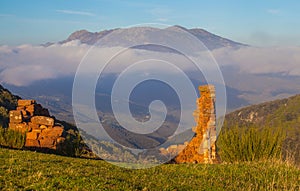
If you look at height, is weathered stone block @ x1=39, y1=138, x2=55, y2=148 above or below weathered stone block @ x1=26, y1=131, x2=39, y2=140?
below

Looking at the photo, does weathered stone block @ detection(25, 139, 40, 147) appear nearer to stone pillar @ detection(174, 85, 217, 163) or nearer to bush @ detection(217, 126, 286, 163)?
stone pillar @ detection(174, 85, 217, 163)

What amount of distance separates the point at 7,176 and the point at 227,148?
1090cm

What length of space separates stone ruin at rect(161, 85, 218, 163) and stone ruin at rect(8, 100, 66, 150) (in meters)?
6.75

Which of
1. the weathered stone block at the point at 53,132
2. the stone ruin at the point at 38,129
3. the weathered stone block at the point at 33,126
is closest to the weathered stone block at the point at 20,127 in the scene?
the stone ruin at the point at 38,129

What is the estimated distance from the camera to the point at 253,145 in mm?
16906

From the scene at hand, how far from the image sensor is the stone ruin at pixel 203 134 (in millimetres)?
20453

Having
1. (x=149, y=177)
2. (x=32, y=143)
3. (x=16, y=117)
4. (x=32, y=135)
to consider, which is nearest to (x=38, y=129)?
(x=32, y=135)

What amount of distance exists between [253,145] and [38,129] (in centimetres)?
1170

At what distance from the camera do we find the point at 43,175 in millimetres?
9469

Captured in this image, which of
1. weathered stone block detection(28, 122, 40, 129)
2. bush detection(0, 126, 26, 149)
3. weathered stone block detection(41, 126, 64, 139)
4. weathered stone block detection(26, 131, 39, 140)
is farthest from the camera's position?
weathered stone block detection(28, 122, 40, 129)

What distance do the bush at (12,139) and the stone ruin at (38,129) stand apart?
2.80ft

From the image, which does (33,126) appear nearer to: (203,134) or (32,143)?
(32,143)

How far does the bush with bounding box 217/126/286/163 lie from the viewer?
16.7m

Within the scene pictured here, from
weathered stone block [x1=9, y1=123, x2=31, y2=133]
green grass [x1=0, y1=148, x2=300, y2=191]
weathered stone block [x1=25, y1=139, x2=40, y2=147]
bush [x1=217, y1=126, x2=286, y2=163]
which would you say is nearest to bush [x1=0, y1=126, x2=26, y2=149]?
weathered stone block [x1=25, y1=139, x2=40, y2=147]
